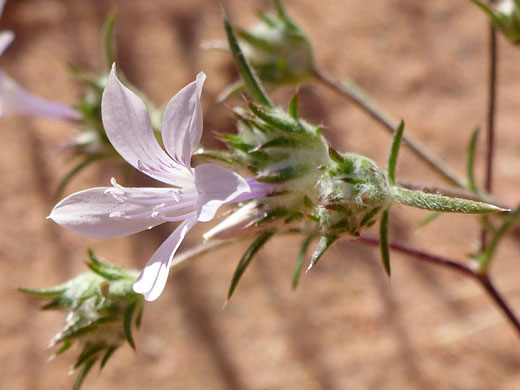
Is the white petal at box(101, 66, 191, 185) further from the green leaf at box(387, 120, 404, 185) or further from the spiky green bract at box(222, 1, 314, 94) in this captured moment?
the spiky green bract at box(222, 1, 314, 94)

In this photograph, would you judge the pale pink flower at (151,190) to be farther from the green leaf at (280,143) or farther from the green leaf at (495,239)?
the green leaf at (495,239)

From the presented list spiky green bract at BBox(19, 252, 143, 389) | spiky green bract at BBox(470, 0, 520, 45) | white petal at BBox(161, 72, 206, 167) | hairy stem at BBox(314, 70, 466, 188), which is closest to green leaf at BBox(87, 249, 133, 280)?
spiky green bract at BBox(19, 252, 143, 389)

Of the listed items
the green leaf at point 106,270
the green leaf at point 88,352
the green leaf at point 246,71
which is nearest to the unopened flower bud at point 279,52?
the green leaf at point 246,71

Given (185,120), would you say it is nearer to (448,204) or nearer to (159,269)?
(159,269)

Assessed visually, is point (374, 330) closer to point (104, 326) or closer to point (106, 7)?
point (104, 326)

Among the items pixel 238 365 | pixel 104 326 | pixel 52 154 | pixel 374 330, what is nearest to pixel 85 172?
pixel 52 154

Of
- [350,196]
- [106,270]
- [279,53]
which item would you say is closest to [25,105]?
[106,270]
